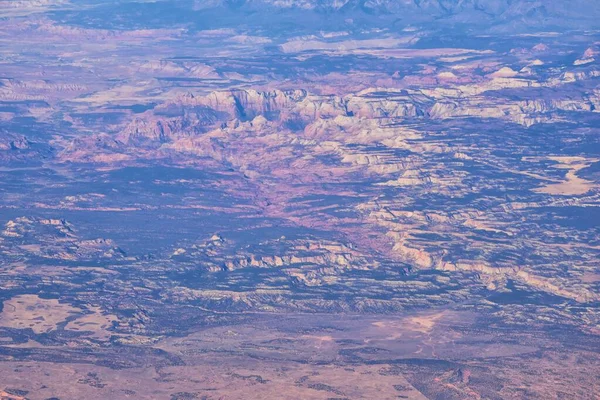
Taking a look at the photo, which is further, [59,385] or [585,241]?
[585,241]

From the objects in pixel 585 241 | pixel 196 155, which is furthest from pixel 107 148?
pixel 585 241

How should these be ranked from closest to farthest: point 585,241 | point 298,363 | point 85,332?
point 298,363 < point 85,332 < point 585,241

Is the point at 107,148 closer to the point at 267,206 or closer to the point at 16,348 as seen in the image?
the point at 267,206

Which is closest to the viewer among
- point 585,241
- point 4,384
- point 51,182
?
point 4,384

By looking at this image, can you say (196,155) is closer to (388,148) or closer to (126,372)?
(388,148)

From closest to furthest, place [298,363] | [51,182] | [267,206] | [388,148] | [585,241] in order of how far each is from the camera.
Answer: [298,363] < [585,241] < [267,206] < [51,182] < [388,148]

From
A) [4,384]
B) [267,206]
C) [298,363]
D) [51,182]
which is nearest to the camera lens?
[4,384]

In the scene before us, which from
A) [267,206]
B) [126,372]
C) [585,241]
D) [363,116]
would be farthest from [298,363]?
[363,116]

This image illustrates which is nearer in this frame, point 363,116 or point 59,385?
point 59,385

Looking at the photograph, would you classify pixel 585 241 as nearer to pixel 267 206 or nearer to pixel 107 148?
pixel 267 206
